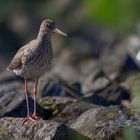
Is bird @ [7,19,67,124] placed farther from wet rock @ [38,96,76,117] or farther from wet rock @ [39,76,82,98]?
wet rock @ [39,76,82,98]

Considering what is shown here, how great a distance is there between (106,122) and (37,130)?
0.88 m

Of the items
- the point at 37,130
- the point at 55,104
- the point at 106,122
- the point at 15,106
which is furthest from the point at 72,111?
the point at 37,130

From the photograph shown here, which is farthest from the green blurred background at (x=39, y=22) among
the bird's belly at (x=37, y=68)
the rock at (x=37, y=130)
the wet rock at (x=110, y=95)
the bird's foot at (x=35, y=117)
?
the rock at (x=37, y=130)

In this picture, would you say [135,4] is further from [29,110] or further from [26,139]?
[29,110]

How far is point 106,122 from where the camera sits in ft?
31.7

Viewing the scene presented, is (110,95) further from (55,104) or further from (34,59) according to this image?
(34,59)

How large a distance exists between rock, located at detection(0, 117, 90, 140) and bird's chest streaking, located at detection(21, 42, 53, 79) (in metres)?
1.13

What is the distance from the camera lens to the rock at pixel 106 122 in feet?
30.7

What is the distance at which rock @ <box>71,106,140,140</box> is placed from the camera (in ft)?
30.7

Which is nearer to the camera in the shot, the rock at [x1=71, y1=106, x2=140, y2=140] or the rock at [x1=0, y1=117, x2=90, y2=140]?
the rock at [x1=0, y1=117, x2=90, y2=140]

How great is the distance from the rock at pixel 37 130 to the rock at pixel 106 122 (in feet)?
0.95

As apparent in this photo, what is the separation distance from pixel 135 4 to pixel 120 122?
346cm

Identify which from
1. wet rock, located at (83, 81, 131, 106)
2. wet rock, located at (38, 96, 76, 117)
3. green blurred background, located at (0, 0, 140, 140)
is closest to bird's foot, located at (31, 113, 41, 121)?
wet rock, located at (38, 96, 76, 117)

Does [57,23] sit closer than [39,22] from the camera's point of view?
Yes
